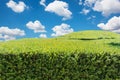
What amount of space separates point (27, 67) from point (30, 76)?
471 millimetres

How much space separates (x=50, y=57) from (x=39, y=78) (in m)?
1.17

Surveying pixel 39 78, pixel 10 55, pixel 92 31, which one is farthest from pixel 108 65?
pixel 92 31

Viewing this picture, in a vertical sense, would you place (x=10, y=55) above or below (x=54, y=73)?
above

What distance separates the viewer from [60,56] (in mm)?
13742

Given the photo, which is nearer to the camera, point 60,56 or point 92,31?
point 60,56

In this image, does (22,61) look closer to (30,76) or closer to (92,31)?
(30,76)

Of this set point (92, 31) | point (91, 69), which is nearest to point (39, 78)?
point (91, 69)

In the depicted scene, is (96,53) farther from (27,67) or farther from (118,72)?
(27,67)

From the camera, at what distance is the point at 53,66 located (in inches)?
544

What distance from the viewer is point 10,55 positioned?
13711mm

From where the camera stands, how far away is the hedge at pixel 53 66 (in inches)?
541

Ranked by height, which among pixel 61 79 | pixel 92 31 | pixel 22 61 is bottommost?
pixel 61 79

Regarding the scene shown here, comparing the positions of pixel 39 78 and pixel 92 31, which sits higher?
pixel 92 31

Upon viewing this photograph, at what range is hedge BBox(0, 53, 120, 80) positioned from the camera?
1373cm
